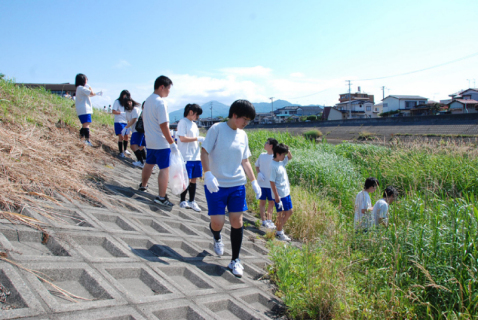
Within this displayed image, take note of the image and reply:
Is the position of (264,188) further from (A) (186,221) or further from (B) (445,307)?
(B) (445,307)

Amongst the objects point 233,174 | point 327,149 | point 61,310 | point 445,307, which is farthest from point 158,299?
point 327,149

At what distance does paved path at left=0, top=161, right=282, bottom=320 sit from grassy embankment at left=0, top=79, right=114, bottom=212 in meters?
0.31

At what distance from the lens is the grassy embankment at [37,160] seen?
3.44 m

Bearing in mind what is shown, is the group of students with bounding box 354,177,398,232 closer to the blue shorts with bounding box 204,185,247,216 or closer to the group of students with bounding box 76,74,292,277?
the group of students with bounding box 76,74,292,277

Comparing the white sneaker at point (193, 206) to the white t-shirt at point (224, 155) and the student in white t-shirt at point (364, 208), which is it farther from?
the student in white t-shirt at point (364, 208)

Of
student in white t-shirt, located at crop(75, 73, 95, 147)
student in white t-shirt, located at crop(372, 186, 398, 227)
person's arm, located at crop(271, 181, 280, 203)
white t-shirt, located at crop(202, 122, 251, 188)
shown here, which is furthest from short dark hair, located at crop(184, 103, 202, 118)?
student in white t-shirt, located at crop(372, 186, 398, 227)

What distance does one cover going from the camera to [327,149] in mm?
15695

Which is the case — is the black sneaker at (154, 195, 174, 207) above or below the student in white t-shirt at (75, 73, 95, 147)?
below

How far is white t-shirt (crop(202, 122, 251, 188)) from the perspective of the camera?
349cm

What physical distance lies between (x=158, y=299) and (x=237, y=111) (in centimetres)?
198

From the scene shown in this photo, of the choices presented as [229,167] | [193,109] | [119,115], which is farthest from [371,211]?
[119,115]

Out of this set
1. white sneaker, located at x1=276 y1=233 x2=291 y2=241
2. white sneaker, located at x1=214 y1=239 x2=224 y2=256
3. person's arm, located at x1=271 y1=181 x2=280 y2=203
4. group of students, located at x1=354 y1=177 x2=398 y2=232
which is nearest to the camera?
white sneaker, located at x1=214 y1=239 x2=224 y2=256

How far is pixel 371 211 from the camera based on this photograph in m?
4.94

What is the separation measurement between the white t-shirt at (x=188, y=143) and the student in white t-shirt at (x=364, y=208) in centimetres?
278
